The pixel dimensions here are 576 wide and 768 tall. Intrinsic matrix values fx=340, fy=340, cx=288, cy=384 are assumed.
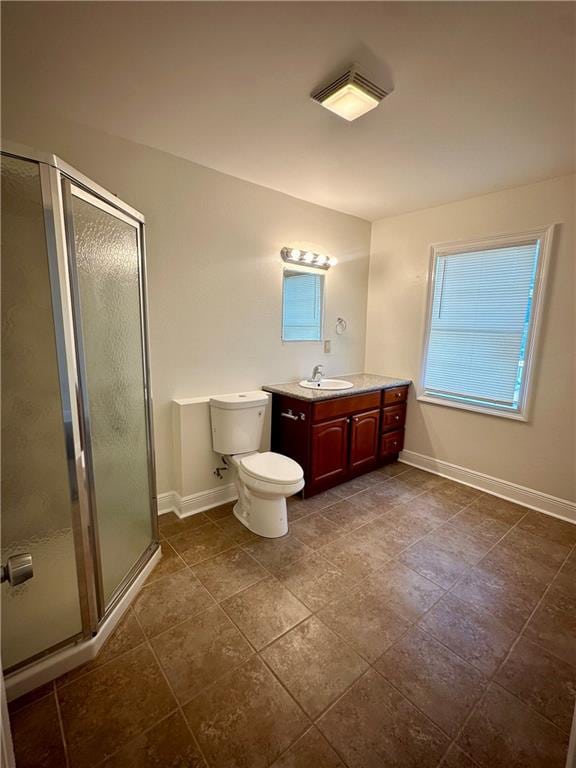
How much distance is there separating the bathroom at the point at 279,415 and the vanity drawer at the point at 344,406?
20mm

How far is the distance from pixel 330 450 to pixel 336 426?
0.20 metres

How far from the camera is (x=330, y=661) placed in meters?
1.41

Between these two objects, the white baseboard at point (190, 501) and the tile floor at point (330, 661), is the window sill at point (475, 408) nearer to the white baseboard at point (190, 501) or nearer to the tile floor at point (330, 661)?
the tile floor at point (330, 661)

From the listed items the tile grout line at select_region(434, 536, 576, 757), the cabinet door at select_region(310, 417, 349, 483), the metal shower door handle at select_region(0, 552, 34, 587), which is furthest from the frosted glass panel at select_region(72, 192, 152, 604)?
the tile grout line at select_region(434, 536, 576, 757)

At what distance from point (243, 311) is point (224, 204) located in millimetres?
747

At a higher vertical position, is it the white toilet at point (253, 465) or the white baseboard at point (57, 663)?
the white toilet at point (253, 465)

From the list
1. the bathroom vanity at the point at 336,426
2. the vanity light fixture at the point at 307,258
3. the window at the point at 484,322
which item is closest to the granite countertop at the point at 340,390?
the bathroom vanity at the point at 336,426

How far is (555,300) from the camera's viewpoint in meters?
2.39

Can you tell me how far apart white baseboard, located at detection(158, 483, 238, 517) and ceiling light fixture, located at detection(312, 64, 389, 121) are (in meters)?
2.42

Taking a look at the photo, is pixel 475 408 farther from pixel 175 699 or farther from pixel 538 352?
pixel 175 699

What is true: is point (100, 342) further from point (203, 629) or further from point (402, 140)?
point (402, 140)

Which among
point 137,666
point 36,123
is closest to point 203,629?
point 137,666

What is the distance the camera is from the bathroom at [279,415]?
1174mm

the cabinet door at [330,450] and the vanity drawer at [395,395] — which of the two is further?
the vanity drawer at [395,395]
